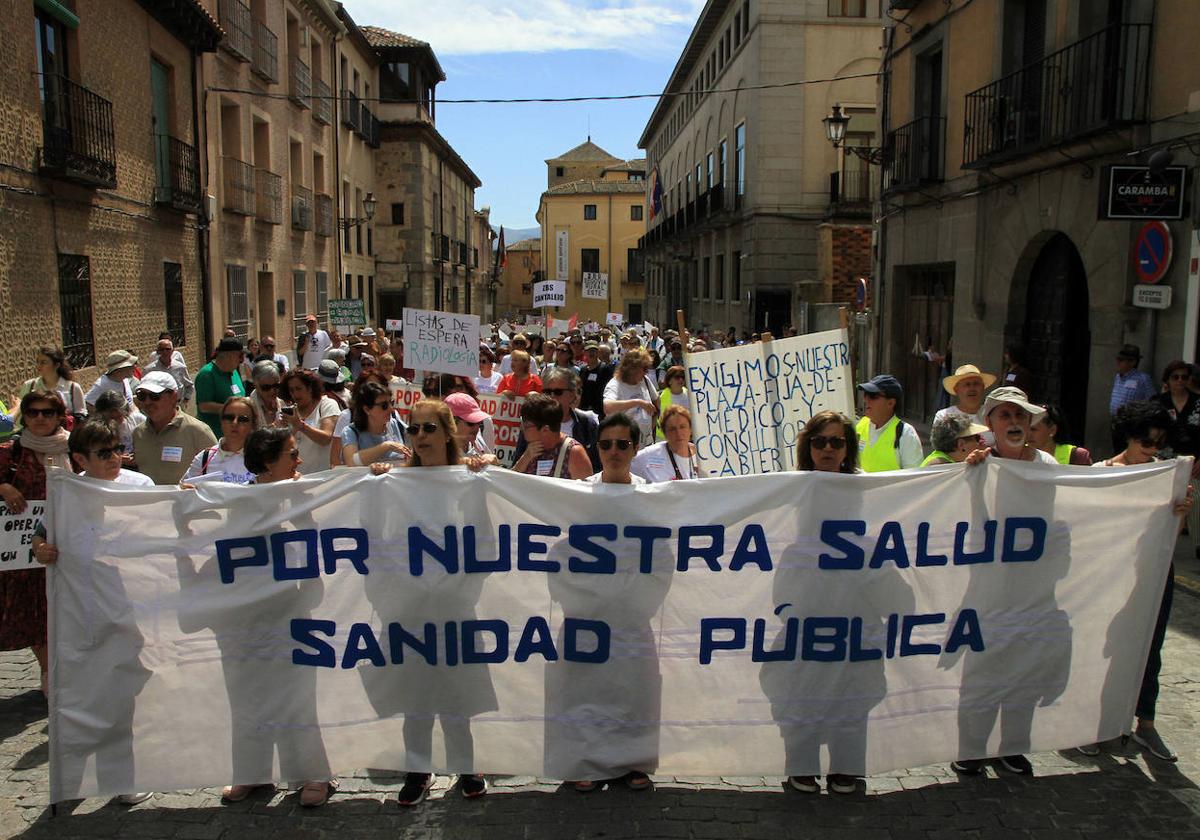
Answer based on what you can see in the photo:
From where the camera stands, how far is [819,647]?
399 centimetres

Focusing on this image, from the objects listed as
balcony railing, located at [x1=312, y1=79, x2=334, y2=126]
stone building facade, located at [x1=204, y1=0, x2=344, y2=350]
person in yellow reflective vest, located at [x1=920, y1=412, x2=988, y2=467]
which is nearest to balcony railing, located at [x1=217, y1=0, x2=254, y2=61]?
stone building facade, located at [x1=204, y1=0, x2=344, y2=350]

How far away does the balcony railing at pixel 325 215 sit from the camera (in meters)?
27.7

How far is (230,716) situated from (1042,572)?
3358 mm

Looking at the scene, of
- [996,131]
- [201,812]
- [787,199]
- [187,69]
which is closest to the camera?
[201,812]

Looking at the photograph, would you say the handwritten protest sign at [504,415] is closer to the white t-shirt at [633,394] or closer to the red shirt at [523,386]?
the red shirt at [523,386]

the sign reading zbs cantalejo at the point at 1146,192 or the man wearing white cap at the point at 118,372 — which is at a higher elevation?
the sign reading zbs cantalejo at the point at 1146,192

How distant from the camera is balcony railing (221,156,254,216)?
2006 cm

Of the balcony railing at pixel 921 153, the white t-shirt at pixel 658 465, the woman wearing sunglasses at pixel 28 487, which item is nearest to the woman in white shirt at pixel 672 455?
the white t-shirt at pixel 658 465

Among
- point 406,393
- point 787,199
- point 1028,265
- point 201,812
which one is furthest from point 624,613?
point 787,199

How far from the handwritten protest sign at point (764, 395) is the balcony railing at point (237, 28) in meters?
16.3

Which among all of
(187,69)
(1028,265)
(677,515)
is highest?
(187,69)

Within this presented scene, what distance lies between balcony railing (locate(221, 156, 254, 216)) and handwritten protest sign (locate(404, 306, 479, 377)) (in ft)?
40.6

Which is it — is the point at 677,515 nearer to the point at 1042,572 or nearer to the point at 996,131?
the point at 1042,572

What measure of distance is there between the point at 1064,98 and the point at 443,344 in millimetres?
7854
